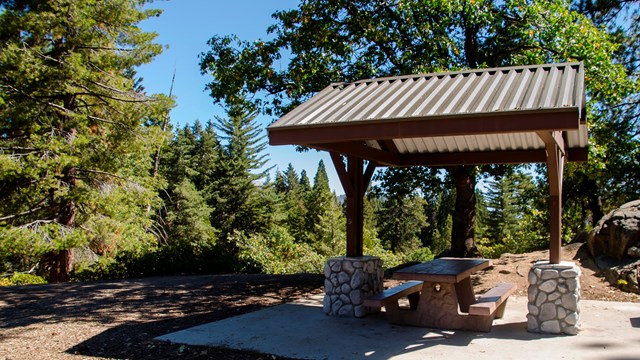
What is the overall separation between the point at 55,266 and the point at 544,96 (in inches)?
559

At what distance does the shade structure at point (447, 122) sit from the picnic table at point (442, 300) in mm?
1017

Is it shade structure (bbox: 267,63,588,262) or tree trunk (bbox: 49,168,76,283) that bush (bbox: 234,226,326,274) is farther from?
shade structure (bbox: 267,63,588,262)

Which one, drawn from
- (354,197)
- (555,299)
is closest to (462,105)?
(354,197)

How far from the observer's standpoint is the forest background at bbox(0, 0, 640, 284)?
9695 millimetres

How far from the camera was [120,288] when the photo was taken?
9867mm

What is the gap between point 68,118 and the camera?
14.4 metres

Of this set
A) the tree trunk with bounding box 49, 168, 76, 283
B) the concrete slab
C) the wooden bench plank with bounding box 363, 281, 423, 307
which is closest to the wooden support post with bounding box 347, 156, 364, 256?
the wooden bench plank with bounding box 363, 281, 423, 307

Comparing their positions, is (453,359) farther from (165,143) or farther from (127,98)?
(165,143)

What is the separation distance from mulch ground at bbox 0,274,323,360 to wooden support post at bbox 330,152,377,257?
190 cm

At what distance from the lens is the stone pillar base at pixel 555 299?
18.2ft

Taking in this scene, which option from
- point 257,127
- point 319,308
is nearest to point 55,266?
point 319,308

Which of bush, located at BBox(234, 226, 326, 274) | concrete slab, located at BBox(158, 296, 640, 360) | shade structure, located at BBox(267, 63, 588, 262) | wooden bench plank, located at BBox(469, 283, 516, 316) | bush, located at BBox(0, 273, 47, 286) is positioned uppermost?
shade structure, located at BBox(267, 63, 588, 262)

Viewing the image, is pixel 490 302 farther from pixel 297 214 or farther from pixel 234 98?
pixel 297 214

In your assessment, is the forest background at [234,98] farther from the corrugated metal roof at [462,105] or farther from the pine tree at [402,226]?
the pine tree at [402,226]
